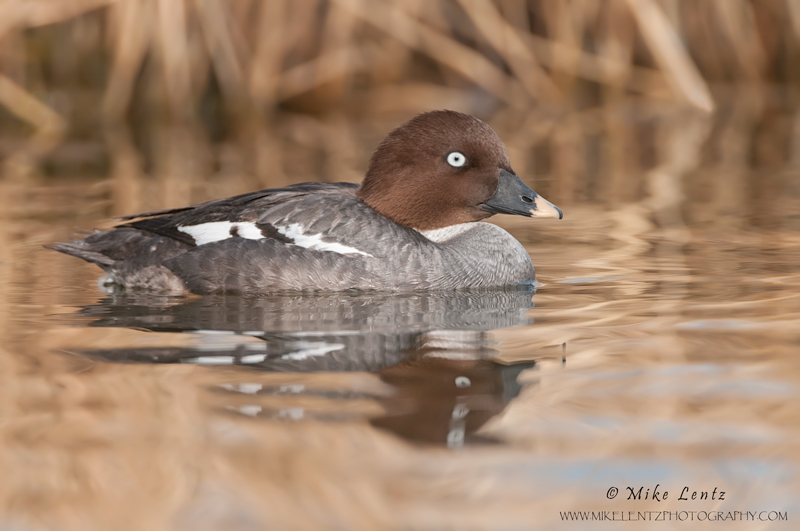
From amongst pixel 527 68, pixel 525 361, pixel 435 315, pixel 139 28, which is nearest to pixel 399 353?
pixel 525 361

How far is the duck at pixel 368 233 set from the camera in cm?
562

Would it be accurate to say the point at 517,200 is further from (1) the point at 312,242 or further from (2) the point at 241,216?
(2) the point at 241,216

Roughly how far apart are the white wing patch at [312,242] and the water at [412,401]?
249mm

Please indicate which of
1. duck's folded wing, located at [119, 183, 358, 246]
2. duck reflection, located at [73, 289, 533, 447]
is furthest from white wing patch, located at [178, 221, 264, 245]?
duck reflection, located at [73, 289, 533, 447]

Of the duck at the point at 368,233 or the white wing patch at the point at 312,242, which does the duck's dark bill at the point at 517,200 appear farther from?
the white wing patch at the point at 312,242

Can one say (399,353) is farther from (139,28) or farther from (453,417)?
(139,28)

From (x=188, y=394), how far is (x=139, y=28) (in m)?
8.89

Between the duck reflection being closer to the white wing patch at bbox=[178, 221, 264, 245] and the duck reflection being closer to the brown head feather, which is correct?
the white wing patch at bbox=[178, 221, 264, 245]

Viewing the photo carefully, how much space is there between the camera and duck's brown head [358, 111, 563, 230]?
589cm

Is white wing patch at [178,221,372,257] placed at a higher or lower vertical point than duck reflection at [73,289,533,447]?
higher

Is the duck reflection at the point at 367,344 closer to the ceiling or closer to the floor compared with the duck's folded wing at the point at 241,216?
closer to the floor

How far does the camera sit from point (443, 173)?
5945 millimetres

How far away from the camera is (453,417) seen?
3.36 m

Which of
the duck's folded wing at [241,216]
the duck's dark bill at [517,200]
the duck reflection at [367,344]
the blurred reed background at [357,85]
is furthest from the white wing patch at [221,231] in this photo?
the blurred reed background at [357,85]
